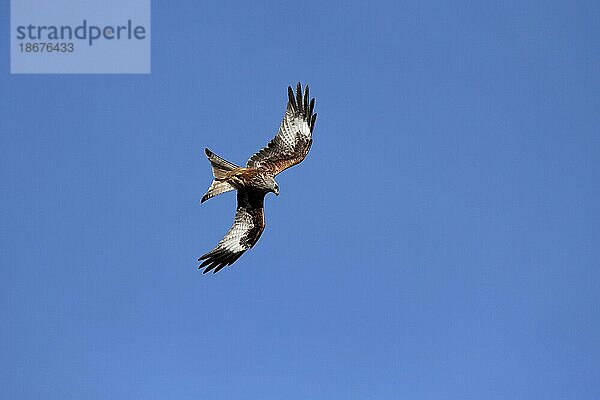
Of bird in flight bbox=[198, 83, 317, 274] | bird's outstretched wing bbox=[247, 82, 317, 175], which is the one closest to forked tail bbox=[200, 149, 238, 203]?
bird in flight bbox=[198, 83, 317, 274]

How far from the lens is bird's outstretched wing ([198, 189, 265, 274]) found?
1691 cm

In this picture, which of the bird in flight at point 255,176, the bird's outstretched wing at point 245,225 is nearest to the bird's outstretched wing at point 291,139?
the bird in flight at point 255,176

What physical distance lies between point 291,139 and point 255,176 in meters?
1.83

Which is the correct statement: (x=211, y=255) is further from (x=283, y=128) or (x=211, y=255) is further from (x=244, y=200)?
(x=283, y=128)

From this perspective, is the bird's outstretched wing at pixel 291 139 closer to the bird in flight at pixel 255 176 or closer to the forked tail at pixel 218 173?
the bird in flight at pixel 255 176

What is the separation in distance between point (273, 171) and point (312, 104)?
2113mm

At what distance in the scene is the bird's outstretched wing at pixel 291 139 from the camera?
17797mm

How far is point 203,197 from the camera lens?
51.6 ft

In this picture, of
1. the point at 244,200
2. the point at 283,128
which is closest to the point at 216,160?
the point at 244,200

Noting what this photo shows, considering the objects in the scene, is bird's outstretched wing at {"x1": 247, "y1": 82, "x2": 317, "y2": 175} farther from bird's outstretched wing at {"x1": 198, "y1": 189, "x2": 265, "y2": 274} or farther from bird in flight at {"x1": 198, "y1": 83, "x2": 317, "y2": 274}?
bird's outstretched wing at {"x1": 198, "y1": 189, "x2": 265, "y2": 274}

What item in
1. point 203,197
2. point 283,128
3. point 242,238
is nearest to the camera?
point 203,197

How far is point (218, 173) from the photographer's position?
1650cm

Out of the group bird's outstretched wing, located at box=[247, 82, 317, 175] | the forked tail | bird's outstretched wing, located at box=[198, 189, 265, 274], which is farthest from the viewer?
bird's outstretched wing, located at box=[247, 82, 317, 175]

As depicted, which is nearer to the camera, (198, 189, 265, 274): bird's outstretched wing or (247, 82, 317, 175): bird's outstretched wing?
(198, 189, 265, 274): bird's outstretched wing
